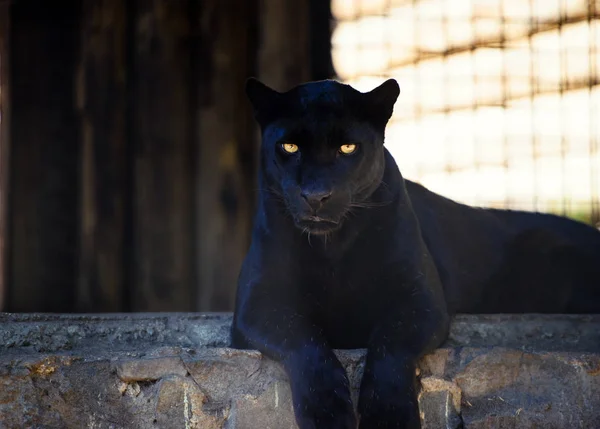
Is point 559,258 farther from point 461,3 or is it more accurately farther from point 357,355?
point 461,3

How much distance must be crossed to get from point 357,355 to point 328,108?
0.68 m

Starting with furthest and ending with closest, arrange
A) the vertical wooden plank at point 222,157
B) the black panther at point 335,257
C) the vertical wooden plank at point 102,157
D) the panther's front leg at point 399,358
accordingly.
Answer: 1. the vertical wooden plank at point 222,157
2. the vertical wooden plank at point 102,157
3. the black panther at point 335,257
4. the panther's front leg at point 399,358

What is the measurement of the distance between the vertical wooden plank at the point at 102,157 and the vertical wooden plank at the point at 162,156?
9cm

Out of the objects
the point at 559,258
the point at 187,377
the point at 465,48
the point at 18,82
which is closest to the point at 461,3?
the point at 465,48

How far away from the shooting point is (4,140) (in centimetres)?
491

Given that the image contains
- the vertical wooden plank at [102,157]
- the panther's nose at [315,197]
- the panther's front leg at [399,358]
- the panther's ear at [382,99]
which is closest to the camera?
the panther's front leg at [399,358]

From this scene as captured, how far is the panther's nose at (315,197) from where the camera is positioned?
92.9 inches

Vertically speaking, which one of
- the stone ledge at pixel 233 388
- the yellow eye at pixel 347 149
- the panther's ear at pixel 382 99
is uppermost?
the panther's ear at pixel 382 99

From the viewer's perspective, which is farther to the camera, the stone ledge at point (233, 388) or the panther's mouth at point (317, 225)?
the panther's mouth at point (317, 225)

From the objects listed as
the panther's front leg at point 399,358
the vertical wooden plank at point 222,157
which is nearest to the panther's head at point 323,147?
the panther's front leg at point 399,358

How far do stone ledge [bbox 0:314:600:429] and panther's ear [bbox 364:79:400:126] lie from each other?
2.30 feet

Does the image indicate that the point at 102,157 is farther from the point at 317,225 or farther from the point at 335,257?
the point at 317,225

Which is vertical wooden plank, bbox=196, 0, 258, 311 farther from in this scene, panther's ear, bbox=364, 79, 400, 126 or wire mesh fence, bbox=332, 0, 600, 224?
panther's ear, bbox=364, 79, 400, 126

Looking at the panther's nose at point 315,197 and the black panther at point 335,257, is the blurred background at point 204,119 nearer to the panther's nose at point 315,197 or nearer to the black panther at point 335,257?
the black panther at point 335,257
